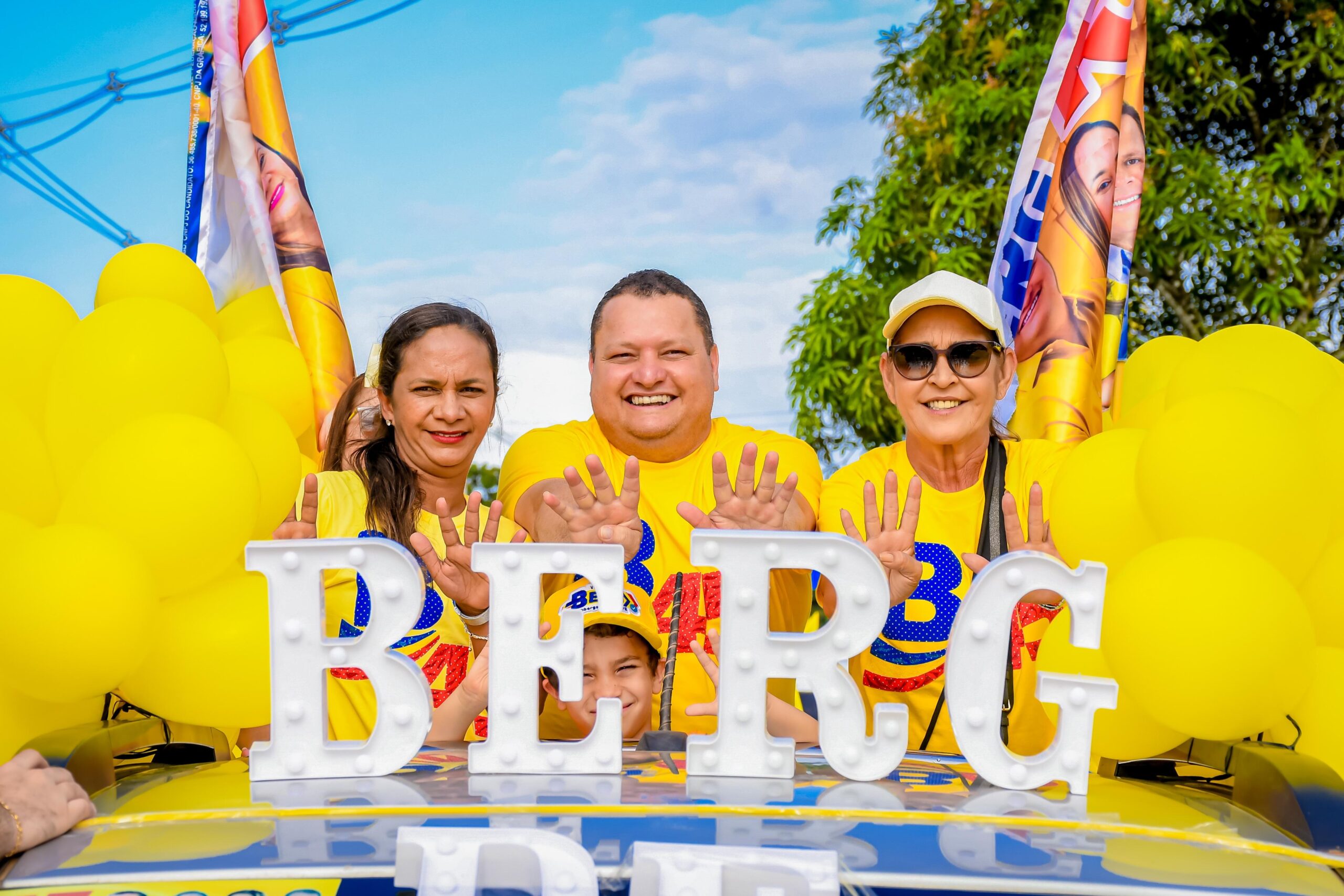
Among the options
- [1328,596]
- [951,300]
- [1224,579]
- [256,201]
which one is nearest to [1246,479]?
[1224,579]

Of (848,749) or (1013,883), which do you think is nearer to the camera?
(1013,883)

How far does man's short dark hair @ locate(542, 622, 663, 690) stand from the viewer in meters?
2.62

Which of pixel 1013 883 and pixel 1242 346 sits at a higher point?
pixel 1242 346

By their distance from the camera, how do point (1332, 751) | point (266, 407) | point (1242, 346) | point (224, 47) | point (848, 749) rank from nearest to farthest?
1. point (848, 749)
2. point (1332, 751)
3. point (1242, 346)
4. point (266, 407)
5. point (224, 47)

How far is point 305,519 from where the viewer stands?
2.65 meters

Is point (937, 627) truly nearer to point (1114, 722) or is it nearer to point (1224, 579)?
point (1114, 722)

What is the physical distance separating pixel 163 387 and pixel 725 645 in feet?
3.71

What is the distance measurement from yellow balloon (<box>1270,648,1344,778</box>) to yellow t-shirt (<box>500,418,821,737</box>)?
1.24 m

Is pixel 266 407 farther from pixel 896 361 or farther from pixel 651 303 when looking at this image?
pixel 896 361

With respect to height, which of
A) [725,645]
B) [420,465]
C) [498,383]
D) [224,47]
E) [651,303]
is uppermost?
[224,47]

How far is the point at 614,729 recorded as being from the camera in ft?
5.61

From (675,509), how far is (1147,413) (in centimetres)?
116

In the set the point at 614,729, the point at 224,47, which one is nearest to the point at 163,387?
the point at 614,729

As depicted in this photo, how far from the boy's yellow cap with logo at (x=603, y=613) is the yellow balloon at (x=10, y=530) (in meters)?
1.10
